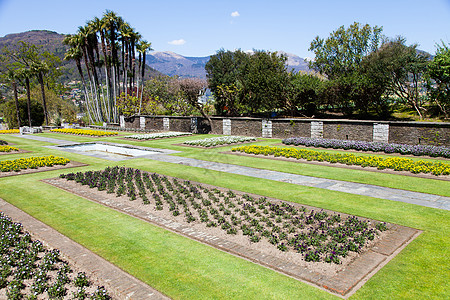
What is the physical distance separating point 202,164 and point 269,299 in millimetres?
11763

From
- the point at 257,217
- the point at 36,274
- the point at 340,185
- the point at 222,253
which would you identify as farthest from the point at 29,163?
the point at 340,185

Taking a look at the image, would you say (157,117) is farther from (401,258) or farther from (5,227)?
(401,258)

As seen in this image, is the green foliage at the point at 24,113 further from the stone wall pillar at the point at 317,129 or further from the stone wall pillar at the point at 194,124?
the stone wall pillar at the point at 317,129

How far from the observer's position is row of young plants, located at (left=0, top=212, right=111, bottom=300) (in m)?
5.27

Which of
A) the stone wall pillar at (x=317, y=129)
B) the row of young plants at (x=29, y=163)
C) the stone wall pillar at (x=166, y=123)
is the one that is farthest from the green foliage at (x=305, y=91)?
the row of young plants at (x=29, y=163)

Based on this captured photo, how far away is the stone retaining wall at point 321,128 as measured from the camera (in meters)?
19.6

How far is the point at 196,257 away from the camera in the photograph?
663 centimetres

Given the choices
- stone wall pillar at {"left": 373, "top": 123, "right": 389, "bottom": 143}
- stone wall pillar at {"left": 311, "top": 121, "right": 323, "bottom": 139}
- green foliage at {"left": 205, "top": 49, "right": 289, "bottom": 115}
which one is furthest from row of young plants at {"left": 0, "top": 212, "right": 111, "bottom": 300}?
green foliage at {"left": 205, "top": 49, "right": 289, "bottom": 115}

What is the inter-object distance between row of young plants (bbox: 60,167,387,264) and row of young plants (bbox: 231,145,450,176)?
22.9 feet

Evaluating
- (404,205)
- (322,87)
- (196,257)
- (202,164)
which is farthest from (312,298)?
(322,87)

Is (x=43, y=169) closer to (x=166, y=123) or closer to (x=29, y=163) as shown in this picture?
(x=29, y=163)

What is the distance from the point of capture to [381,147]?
1900 cm

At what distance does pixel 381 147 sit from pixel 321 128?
19.3ft

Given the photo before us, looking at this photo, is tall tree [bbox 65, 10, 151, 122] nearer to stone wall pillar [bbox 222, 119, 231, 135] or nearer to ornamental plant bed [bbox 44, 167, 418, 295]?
stone wall pillar [bbox 222, 119, 231, 135]
